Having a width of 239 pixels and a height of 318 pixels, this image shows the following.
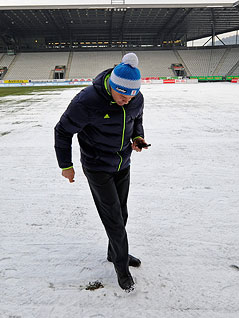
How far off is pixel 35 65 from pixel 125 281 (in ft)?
151

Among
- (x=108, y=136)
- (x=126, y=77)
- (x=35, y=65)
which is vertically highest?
(x=35, y=65)

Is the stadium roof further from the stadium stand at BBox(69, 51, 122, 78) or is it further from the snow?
the snow

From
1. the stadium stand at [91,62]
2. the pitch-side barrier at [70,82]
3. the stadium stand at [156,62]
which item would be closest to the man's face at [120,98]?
the pitch-side barrier at [70,82]

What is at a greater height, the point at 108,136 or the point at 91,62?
the point at 91,62

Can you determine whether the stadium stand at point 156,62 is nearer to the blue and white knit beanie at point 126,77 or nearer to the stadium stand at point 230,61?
the stadium stand at point 230,61

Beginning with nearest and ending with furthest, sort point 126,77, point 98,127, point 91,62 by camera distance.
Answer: point 126,77 < point 98,127 < point 91,62

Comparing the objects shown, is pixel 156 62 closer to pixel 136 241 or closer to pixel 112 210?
pixel 136 241

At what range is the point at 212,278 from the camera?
1852 millimetres

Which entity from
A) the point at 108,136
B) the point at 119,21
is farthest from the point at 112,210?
the point at 119,21

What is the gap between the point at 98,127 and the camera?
5.37 feet

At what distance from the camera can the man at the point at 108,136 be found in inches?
60.0

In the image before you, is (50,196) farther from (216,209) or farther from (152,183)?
(216,209)

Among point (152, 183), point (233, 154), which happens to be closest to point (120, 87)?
point (152, 183)

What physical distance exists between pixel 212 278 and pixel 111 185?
105 cm
